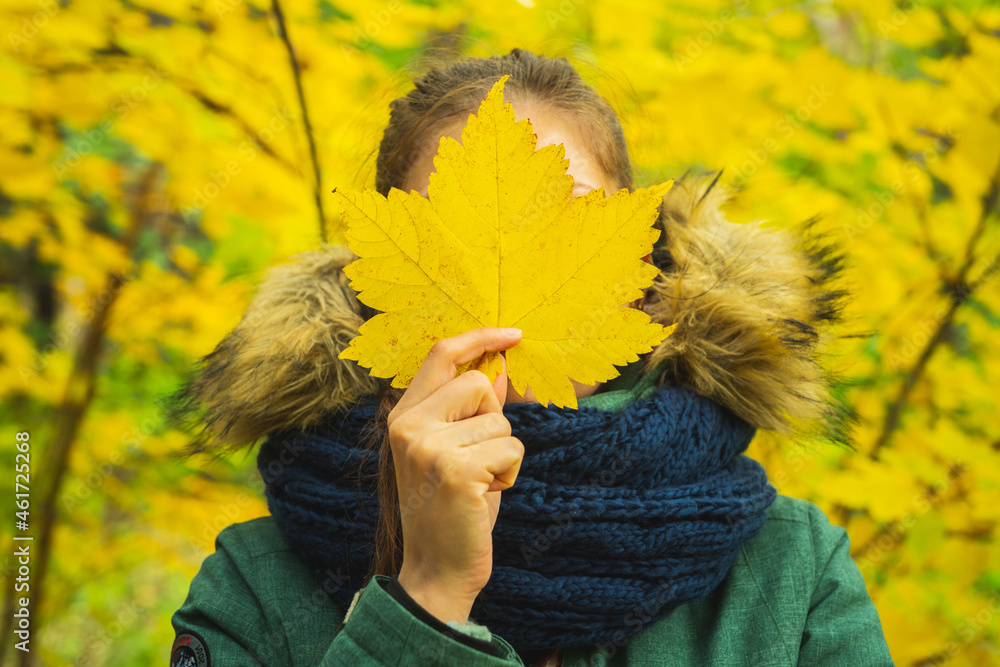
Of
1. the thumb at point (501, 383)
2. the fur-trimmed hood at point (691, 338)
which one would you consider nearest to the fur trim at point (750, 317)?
the fur-trimmed hood at point (691, 338)

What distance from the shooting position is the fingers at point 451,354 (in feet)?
2.90

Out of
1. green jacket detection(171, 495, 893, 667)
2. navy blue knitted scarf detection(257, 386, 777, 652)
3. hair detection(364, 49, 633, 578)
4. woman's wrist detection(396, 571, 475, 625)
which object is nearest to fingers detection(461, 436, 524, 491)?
woman's wrist detection(396, 571, 475, 625)

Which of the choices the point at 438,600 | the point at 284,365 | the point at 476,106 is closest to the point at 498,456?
the point at 438,600

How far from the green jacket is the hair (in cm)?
37

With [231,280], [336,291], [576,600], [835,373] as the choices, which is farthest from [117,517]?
[835,373]

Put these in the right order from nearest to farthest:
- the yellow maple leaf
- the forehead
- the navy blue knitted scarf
→ the yellow maple leaf
the navy blue knitted scarf
the forehead

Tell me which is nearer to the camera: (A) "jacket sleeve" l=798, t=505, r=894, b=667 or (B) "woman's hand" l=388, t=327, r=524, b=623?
(B) "woman's hand" l=388, t=327, r=524, b=623

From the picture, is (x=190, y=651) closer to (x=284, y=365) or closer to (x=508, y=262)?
(x=284, y=365)

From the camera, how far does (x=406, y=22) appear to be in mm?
1891

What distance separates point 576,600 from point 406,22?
1.53m

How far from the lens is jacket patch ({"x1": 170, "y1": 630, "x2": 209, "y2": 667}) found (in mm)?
1242

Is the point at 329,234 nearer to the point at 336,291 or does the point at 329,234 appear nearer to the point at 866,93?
the point at 336,291

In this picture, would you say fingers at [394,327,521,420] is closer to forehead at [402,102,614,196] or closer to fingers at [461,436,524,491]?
fingers at [461,436,524,491]

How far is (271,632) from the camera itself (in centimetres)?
130
